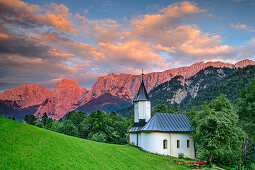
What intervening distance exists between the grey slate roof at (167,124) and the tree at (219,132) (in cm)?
521

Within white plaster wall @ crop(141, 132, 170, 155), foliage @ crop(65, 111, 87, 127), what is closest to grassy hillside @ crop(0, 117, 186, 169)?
white plaster wall @ crop(141, 132, 170, 155)

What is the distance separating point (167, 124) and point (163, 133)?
6.91 ft

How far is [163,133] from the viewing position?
32.8m

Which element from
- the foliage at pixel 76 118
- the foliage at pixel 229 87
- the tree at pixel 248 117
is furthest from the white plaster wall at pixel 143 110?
the foliage at pixel 229 87

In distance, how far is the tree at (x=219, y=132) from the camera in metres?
27.0

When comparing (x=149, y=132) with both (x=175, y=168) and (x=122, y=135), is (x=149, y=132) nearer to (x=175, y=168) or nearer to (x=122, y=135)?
Answer: (x=175, y=168)

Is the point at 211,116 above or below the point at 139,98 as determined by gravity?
below

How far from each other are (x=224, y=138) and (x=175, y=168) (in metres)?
8.40

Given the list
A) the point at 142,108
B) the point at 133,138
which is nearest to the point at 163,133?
the point at 142,108

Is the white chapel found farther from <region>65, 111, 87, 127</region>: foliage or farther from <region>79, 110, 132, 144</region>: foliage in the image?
<region>65, 111, 87, 127</region>: foliage

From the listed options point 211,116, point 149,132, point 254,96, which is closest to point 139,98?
point 149,132

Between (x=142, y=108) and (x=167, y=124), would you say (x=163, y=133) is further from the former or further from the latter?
(x=142, y=108)

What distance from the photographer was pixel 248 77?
135000mm

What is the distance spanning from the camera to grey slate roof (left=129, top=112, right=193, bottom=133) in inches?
1298
